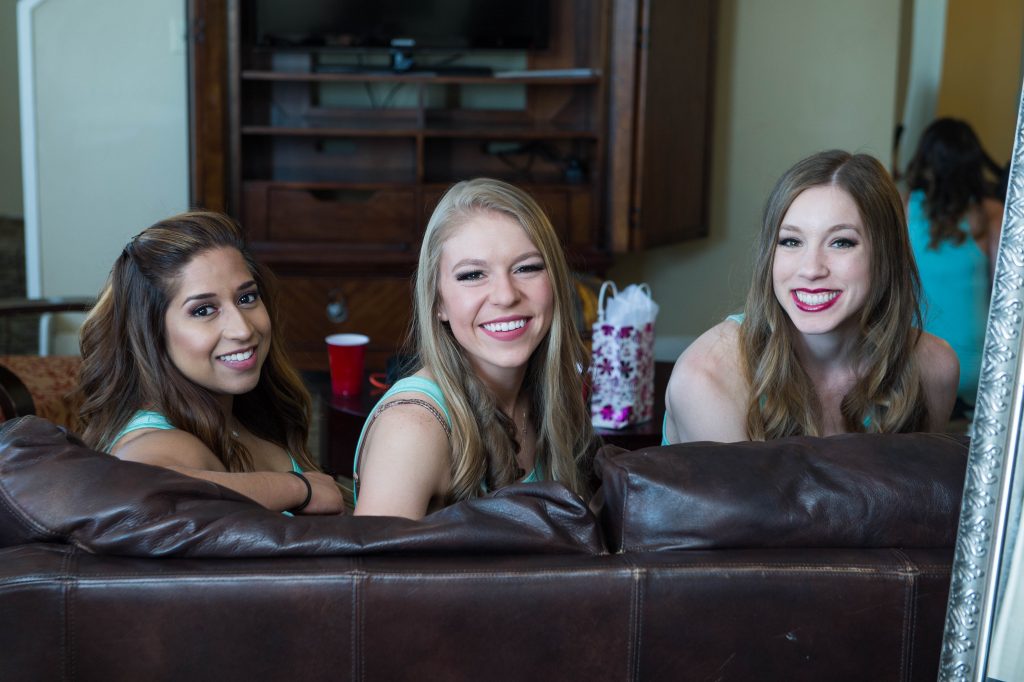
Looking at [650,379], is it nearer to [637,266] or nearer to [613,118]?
[613,118]

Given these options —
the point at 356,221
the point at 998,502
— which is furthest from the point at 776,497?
the point at 356,221

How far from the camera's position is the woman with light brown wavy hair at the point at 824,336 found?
179 centimetres

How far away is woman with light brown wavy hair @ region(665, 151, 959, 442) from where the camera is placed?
5.87 ft

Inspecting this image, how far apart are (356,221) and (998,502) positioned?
3.56 m

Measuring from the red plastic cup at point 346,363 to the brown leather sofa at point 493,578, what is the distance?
59.5 inches

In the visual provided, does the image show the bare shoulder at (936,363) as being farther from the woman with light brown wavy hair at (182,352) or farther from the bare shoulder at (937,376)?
the woman with light brown wavy hair at (182,352)

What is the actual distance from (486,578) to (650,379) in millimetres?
1476

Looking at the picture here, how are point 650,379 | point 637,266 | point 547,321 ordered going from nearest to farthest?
point 547,321
point 650,379
point 637,266

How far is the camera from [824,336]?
1881 mm

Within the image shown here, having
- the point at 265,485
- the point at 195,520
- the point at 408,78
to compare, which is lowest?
the point at 265,485

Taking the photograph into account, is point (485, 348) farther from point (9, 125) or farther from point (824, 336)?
point (9, 125)

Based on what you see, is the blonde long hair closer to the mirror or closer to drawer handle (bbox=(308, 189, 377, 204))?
the mirror

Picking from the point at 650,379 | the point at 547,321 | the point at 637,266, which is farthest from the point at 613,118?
the point at 547,321

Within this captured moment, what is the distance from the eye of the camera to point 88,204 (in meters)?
4.34
